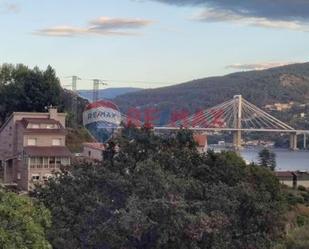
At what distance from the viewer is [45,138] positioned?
33031 mm

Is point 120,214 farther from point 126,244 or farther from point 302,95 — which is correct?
point 302,95

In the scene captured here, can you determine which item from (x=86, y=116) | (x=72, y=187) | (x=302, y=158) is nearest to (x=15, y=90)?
(x=86, y=116)

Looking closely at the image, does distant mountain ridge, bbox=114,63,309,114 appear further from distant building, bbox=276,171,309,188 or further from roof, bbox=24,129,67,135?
roof, bbox=24,129,67,135

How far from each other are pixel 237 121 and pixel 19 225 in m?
66.1

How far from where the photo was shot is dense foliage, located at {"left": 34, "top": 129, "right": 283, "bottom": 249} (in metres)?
12.6

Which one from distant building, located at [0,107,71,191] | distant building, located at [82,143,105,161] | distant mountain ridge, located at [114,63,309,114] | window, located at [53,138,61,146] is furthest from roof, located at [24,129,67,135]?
distant mountain ridge, located at [114,63,309,114]

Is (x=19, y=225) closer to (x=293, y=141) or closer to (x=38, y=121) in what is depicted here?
(x=38, y=121)

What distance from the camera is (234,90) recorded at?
4296 inches

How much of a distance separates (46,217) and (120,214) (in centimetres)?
210

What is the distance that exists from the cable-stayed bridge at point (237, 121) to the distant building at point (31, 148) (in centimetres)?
3100

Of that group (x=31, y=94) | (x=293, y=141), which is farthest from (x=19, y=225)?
(x=293, y=141)

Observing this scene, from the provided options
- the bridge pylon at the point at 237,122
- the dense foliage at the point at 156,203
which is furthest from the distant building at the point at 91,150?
the bridge pylon at the point at 237,122

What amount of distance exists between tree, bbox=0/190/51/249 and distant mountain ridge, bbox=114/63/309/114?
80488 millimetres

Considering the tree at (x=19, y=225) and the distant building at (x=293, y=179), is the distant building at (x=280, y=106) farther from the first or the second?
the tree at (x=19, y=225)
